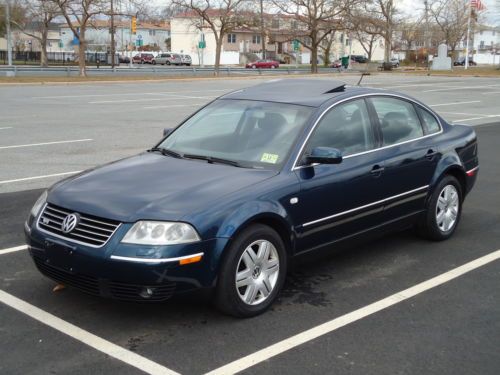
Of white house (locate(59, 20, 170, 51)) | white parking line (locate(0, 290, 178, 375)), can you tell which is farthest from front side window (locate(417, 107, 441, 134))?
white house (locate(59, 20, 170, 51))

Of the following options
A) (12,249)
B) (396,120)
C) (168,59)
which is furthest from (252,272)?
(168,59)

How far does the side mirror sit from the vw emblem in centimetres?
173

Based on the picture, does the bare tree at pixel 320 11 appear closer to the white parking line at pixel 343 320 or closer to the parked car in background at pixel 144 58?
the parked car in background at pixel 144 58

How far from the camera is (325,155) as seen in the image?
4660 millimetres

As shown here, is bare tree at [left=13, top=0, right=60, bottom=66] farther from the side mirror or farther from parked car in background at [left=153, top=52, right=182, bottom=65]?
the side mirror

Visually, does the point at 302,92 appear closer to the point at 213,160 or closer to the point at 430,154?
the point at 213,160

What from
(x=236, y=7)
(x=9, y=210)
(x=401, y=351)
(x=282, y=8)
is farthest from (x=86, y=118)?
(x=282, y=8)

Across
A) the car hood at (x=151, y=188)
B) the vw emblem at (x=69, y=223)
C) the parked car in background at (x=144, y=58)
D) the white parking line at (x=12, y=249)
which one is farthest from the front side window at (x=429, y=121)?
the parked car in background at (x=144, y=58)

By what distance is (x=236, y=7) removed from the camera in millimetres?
49562

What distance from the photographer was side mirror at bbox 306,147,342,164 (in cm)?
465

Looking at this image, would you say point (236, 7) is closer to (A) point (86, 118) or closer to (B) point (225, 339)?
(A) point (86, 118)

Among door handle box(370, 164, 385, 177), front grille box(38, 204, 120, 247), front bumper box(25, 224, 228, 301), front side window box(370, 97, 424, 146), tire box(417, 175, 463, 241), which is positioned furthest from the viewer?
tire box(417, 175, 463, 241)

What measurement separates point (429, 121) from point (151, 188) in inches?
124

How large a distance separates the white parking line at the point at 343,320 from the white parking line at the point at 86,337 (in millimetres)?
363
